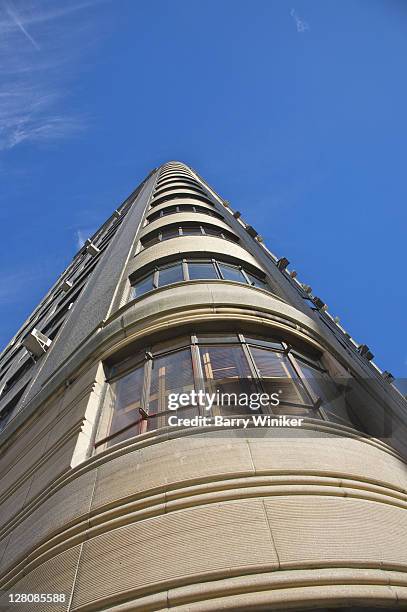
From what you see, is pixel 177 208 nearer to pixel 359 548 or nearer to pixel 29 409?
pixel 29 409

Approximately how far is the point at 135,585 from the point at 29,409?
18.8 feet

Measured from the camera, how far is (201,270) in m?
11.3

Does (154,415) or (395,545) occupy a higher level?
(154,415)

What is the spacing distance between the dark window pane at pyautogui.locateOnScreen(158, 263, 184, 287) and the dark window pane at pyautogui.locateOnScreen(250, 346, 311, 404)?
3965mm

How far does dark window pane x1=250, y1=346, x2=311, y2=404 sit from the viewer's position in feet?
20.6

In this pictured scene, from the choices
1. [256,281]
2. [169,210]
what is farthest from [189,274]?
[169,210]

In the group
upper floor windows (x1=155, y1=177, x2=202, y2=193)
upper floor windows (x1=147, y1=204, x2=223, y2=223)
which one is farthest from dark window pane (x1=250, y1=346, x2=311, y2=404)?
upper floor windows (x1=155, y1=177, x2=202, y2=193)

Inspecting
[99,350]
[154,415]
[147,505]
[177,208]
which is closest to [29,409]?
[99,350]

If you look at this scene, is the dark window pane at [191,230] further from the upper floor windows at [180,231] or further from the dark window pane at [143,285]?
the dark window pane at [143,285]

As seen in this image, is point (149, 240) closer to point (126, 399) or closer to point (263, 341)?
point (263, 341)

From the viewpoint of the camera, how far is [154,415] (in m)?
5.84

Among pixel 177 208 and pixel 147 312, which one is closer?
pixel 147 312

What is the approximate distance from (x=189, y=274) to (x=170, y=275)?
0.53 metres

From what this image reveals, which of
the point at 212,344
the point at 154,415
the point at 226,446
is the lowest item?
the point at 226,446
